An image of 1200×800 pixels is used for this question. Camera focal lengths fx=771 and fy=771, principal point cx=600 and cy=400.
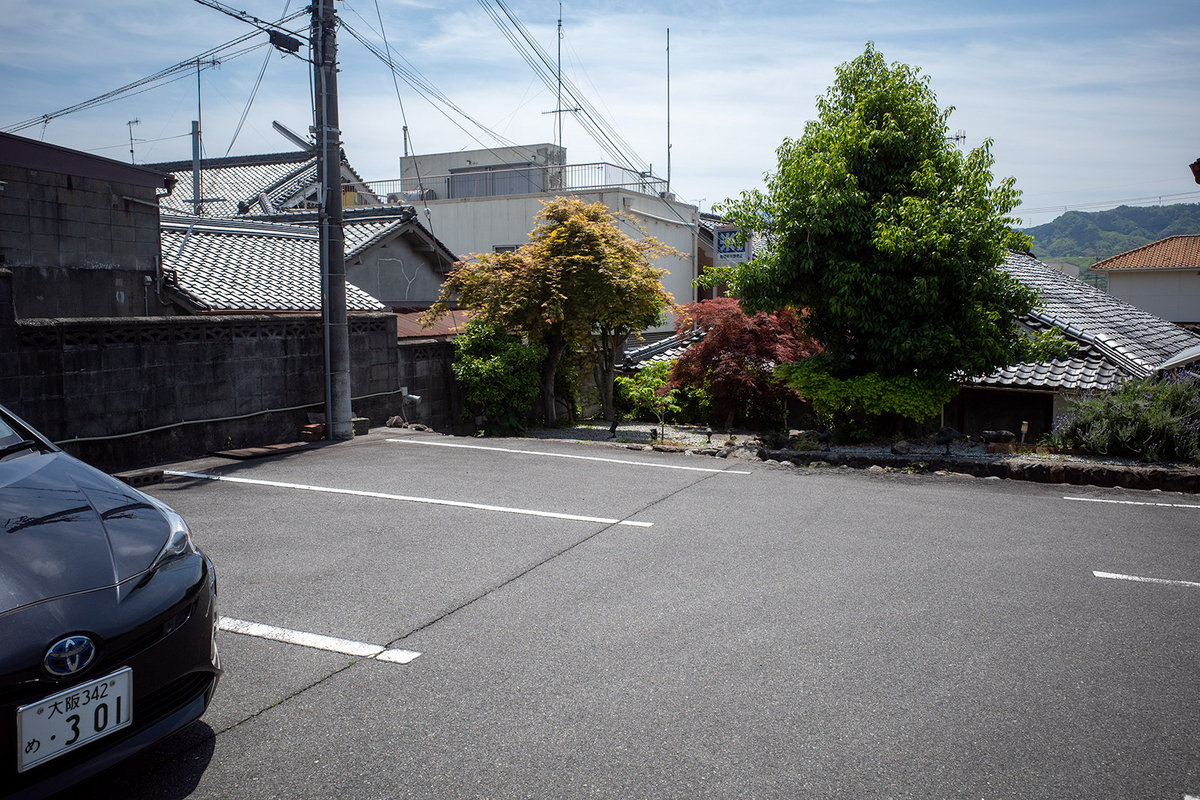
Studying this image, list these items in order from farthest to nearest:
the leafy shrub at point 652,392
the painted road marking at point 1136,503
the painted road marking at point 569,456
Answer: the leafy shrub at point 652,392
the painted road marking at point 569,456
the painted road marking at point 1136,503

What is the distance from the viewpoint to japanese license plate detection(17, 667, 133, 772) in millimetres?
2391

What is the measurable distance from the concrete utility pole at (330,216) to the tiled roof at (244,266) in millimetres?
2913

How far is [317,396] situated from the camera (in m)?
11.2

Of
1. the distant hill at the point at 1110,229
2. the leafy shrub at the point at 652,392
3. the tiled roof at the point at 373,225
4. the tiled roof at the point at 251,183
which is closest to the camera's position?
the leafy shrub at the point at 652,392

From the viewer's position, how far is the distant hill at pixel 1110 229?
95.8m

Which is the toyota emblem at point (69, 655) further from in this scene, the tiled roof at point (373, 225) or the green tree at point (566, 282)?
the tiled roof at point (373, 225)

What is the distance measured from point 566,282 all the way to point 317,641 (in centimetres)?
1070

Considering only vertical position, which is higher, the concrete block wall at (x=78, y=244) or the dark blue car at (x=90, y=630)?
the concrete block wall at (x=78, y=244)

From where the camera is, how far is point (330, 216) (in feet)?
35.2

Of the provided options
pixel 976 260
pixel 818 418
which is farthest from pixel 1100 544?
pixel 818 418

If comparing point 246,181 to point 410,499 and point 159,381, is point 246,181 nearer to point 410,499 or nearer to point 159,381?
point 159,381

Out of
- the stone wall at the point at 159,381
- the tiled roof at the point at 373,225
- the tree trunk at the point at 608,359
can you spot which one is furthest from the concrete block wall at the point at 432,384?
the tiled roof at the point at 373,225

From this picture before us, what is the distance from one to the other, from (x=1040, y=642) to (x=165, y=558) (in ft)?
14.5

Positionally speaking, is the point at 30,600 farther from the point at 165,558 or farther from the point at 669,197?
the point at 669,197
